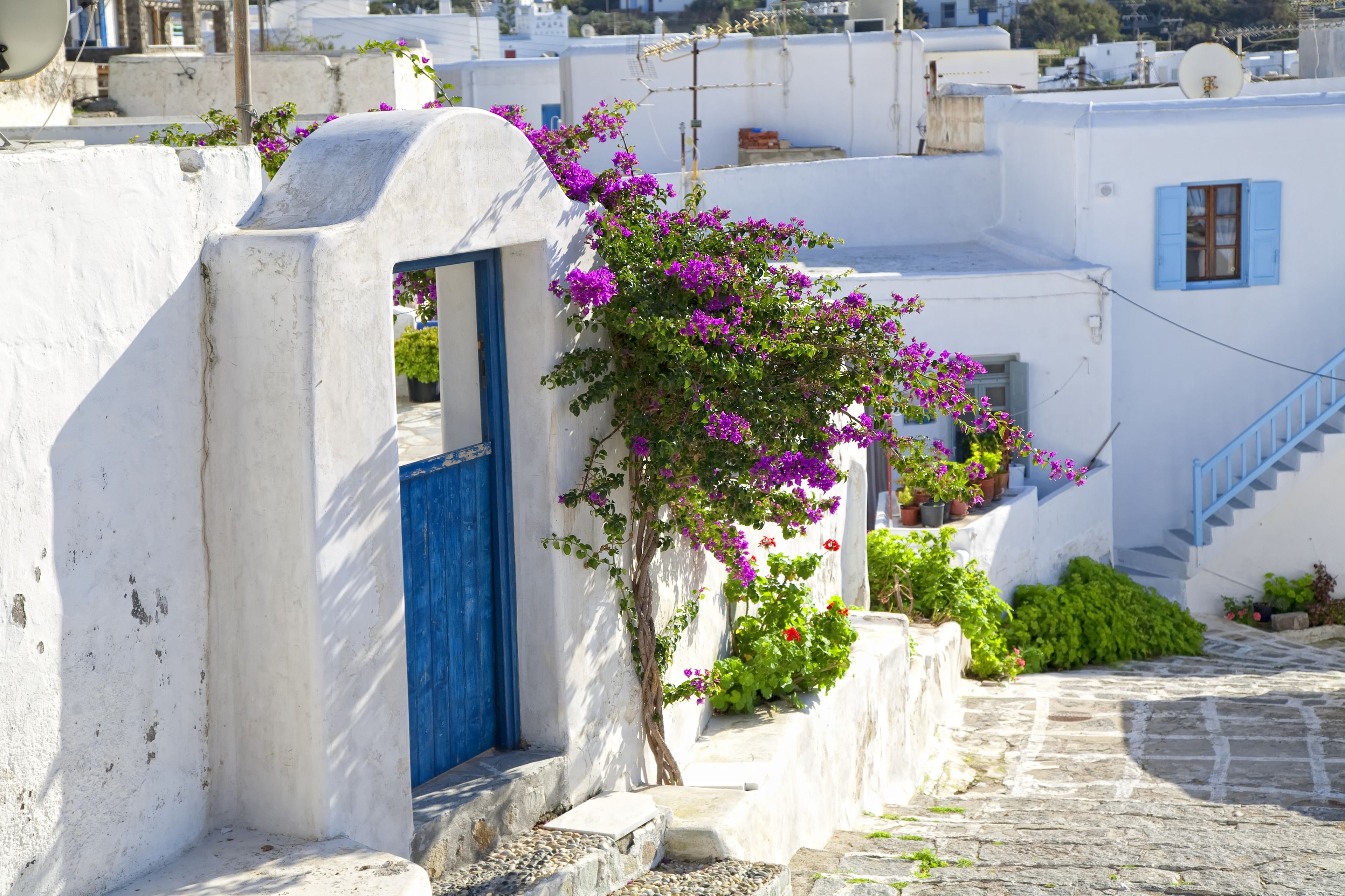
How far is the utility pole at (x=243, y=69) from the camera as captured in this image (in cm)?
541

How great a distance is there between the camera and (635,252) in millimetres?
5953

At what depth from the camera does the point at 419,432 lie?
6.82 m

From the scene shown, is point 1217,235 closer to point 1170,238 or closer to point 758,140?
point 1170,238

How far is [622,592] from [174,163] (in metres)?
2.79

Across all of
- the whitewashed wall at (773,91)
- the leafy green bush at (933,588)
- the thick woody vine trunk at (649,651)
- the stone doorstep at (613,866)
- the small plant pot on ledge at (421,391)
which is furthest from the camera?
the whitewashed wall at (773,91)

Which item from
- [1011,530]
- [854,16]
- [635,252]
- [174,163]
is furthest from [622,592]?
[854,16]

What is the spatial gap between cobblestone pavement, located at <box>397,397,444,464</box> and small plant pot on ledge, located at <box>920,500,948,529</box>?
6.62 m

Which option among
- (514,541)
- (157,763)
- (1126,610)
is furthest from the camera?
(1126,610)

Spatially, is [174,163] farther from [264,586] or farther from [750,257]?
[750,257]

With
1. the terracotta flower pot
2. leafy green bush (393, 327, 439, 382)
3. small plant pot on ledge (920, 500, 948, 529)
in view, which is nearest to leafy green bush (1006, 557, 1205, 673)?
the terracotta flower pot

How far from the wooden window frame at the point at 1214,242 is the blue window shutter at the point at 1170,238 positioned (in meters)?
0.14

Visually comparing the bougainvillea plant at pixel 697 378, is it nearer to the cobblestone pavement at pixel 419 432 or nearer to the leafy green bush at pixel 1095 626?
the cobblestone pavement at pixel 419 432

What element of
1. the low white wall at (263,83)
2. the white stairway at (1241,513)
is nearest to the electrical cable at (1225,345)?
the white stairway at (1241,513)

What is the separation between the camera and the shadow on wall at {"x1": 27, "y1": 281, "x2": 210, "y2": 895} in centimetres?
399
